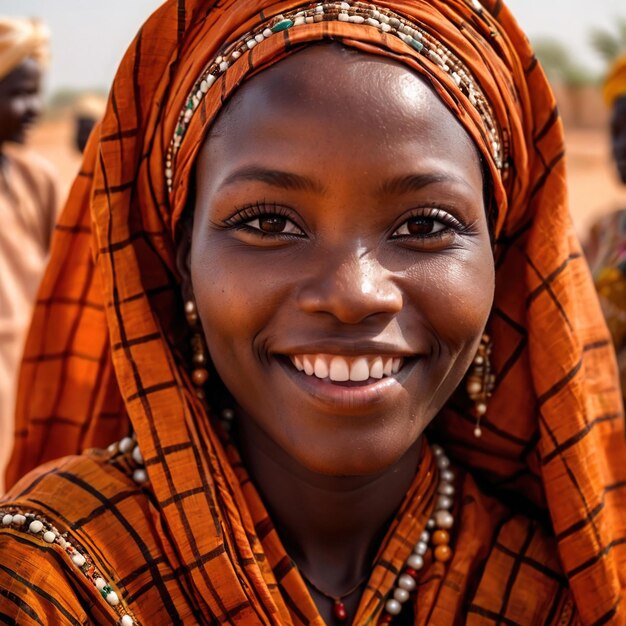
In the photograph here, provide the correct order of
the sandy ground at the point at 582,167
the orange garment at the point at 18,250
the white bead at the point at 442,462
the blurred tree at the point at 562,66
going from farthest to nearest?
the blurred tree at the point at 562,66 → the sandy ground at the point at 582,167 → the orange garment at the point at 18,250 → the white bead at the point at 442,462

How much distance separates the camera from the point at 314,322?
1589 mm

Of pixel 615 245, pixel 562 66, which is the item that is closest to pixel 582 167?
pixel 562 66

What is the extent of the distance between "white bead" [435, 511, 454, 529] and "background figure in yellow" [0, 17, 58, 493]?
3.53m

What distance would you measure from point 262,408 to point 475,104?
28.5 inches

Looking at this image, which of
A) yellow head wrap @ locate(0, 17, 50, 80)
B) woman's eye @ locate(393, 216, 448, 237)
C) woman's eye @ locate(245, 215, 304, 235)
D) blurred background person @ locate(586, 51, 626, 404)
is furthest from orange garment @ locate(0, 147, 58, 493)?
woman's eye @ locate(393, 216, 448, 237)

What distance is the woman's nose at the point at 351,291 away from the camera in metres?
1.54

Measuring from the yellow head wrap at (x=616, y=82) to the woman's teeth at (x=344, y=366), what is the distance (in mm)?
4130

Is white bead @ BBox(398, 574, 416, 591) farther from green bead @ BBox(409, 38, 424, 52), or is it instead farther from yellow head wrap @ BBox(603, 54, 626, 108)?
yellow head wrap @ BBox(603, 54, 626, 108)

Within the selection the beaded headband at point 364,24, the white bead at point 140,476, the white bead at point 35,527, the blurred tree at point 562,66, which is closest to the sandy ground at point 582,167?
the blurred tree at point 562,66

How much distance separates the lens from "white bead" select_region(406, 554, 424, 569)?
6.28 feet

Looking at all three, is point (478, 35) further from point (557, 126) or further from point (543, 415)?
point (543, 415)

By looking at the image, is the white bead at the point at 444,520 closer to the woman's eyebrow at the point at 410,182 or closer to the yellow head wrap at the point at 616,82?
the woman's eyebrow at the point at 410,182

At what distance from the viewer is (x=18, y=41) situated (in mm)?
5809

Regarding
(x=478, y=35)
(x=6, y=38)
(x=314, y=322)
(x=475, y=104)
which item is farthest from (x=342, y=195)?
(x=6, y=38)
